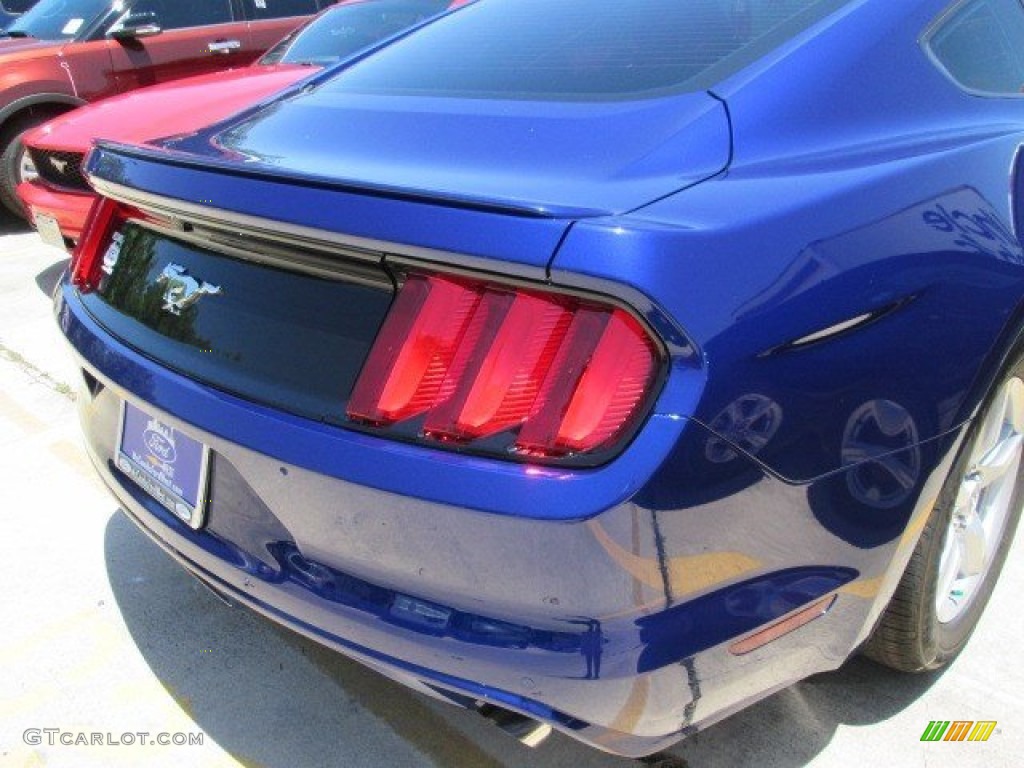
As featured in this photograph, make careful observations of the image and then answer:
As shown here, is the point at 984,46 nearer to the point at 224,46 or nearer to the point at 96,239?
the point at 96,239

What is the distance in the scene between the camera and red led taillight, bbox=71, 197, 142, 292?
2.14 metres

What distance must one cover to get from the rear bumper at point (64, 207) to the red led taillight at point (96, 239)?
2677 mm

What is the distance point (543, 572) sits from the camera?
4.61ft

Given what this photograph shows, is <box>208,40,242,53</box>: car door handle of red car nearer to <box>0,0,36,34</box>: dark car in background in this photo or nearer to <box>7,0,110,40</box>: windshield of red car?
<box>7,0,110,40</box>: windshield of red car

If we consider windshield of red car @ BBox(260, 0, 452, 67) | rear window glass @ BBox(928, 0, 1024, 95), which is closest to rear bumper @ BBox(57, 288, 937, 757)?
rear window glass @ BBox(928, 0, 1024, 95)

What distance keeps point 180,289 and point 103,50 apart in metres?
5.64

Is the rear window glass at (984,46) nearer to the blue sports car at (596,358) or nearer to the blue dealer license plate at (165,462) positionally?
the blue sports car at (596,358)

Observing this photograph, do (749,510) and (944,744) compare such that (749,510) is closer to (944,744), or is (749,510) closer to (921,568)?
(921,568)

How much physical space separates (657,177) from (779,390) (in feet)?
1.28

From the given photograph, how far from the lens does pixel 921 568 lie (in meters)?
1.93

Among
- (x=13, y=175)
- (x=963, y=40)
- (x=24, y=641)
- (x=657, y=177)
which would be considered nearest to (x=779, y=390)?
(x=657, y=177)

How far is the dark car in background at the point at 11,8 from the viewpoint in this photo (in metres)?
13.3

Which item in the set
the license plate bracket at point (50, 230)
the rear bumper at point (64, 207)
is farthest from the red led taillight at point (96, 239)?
the license plate bracket at point (50, 230)

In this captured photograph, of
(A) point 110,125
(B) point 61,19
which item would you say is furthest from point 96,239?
(B) point 61,19
